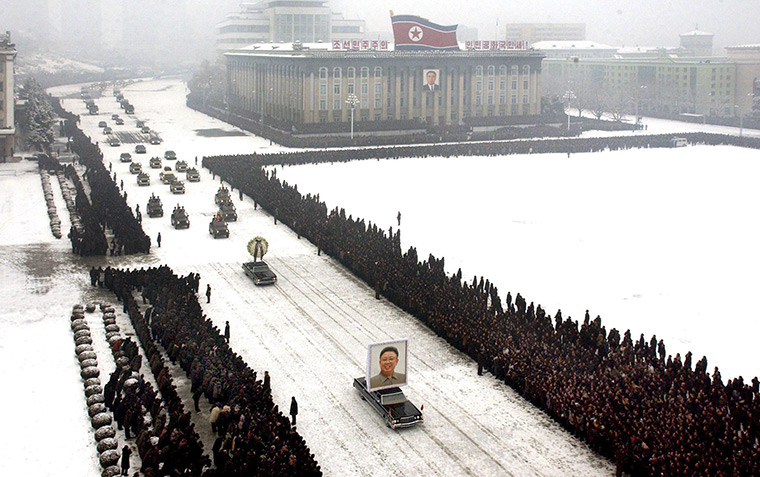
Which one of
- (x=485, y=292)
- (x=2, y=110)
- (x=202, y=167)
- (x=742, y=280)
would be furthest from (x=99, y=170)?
(x=742, y=280)

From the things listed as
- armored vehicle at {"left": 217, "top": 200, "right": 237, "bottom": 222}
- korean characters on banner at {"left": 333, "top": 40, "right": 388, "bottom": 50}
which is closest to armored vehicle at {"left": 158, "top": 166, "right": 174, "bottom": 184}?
armored vehicle at {"left": 217, "top": 200, "right": 237, "bottom": 222}

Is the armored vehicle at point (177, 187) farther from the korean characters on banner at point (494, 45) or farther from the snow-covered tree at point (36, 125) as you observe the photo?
the korean characters on banner at point (494, 45)

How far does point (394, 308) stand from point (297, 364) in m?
8.02

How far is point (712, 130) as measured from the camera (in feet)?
407

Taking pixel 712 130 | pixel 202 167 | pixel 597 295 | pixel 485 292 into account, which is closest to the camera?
pixel 485 292

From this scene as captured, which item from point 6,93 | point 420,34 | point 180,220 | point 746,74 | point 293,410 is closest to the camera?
point 293,410

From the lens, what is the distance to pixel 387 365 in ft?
92.0

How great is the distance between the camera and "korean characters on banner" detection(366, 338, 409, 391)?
2778cm

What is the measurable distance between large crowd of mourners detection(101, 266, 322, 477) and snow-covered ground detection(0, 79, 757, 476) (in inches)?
61.6

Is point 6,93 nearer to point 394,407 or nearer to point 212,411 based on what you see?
point 212,411

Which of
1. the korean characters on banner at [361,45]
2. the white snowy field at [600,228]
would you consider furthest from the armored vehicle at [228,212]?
the korean characters on banner at [361,45]

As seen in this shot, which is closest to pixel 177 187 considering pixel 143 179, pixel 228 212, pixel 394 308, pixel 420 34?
pixel 143 179

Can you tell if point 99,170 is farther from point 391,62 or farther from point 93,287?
point 391,62

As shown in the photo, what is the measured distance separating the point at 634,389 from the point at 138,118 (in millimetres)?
114802
